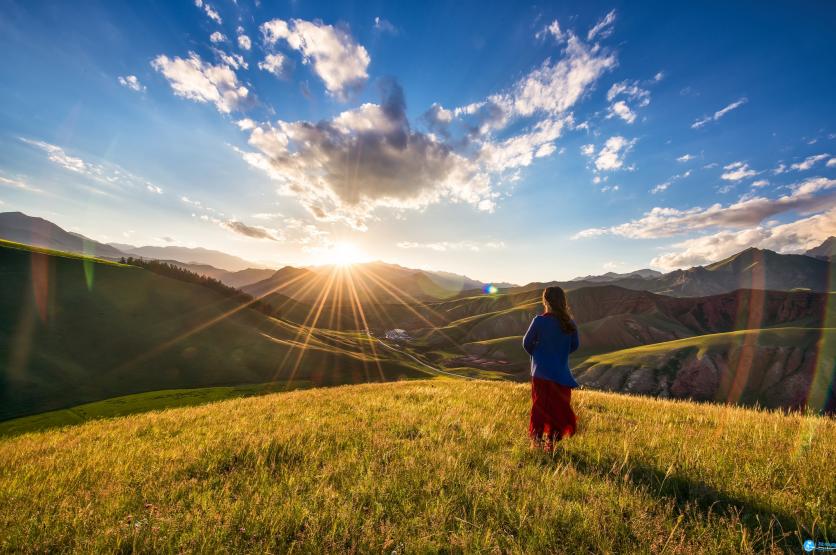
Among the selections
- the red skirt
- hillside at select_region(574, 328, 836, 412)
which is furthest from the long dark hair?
hillside at select_region(574, 328, 836, 412)

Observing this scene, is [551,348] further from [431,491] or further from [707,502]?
[431,491]

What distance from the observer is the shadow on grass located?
3.11m

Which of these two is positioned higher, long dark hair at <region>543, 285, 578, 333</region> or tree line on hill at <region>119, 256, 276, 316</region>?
long dark hair at <region>543, 285, 578, 333</region>

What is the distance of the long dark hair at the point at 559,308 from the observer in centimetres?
658

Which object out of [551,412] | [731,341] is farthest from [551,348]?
[731,341]

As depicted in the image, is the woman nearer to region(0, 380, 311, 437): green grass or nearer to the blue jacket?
the blue jacket

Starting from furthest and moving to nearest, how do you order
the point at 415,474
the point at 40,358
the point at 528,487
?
the point at 40,358 → the point at 415,474 → the point at 528,487

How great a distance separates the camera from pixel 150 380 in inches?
1929

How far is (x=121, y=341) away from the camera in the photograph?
53.9 metres

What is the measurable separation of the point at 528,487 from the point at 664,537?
1332 mm

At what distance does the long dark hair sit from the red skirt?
1173mm

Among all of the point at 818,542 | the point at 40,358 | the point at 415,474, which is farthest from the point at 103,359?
the point at 818,542

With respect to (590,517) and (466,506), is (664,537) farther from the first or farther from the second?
(466,506)

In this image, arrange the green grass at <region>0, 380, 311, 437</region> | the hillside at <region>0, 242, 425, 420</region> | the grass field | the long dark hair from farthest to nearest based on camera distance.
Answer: the hillside at <region>0, 242, 425, 420</region>
the green grass at <region>0, 380, 311, 437</region>
the long dark hair
the grass field
